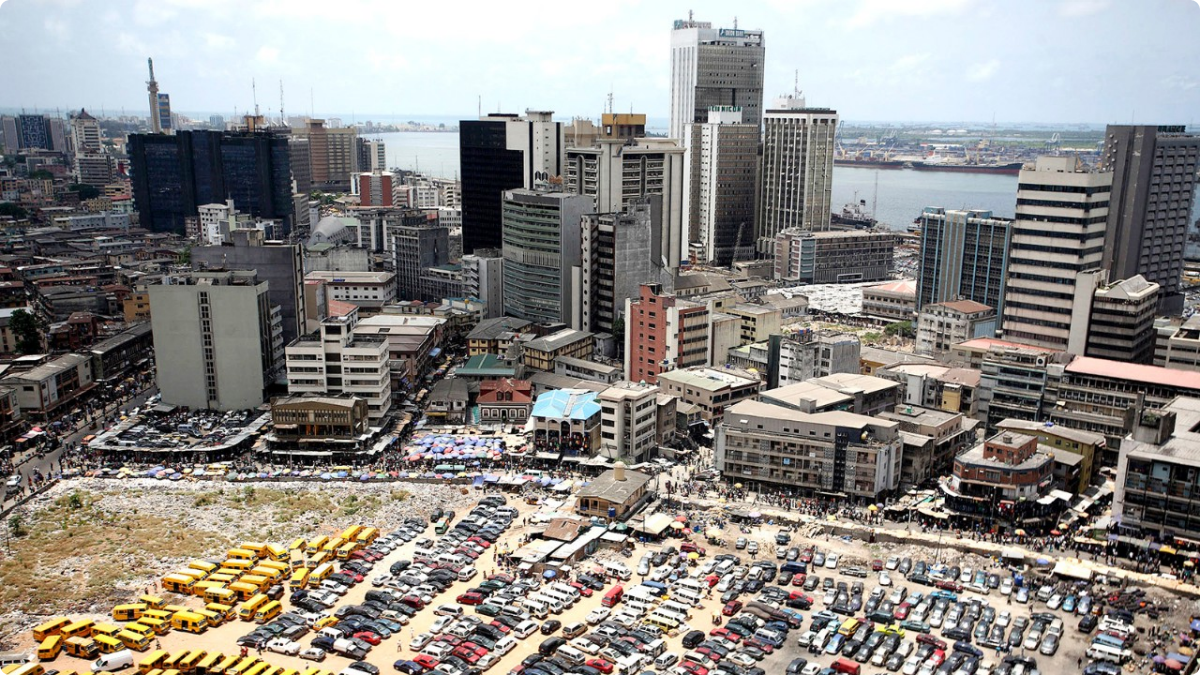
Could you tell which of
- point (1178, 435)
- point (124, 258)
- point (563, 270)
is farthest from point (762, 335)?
point (124, 258)

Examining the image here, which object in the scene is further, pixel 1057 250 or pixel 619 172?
pixel 619 172

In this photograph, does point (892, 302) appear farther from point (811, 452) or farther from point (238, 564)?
point (238, 564)

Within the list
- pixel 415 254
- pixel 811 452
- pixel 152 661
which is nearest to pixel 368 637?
pixel 152 661

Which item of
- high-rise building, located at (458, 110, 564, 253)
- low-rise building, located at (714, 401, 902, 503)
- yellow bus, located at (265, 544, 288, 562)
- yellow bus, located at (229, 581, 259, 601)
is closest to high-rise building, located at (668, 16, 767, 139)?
high-rise building, located at (458, 110, 564, 253)

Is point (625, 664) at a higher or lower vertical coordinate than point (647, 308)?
lower

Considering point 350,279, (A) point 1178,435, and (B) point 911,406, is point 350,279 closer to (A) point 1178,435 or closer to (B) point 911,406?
(B) point 911,406

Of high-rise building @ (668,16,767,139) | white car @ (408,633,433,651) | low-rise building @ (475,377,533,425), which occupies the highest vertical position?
high-rise building @ (668,16,767,139)

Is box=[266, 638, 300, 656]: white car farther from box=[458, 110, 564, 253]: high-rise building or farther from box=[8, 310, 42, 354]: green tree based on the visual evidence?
box=[458, 110, 564, 253]: high-rise building
